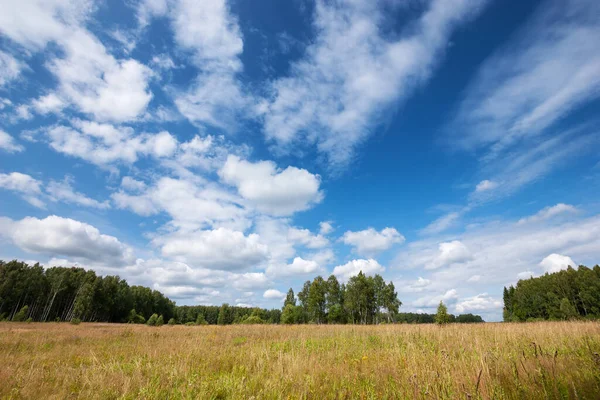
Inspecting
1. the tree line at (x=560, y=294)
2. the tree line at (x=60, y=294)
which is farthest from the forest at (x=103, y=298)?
the tree line at (x=560, y=294)

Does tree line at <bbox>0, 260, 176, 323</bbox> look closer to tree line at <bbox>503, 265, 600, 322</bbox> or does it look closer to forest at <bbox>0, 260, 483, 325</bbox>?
forest at <bbox>0, 260, 483, 325</bbox>

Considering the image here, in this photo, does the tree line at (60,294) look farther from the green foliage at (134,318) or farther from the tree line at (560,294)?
the tree line at (560,294)

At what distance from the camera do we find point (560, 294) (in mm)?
60344

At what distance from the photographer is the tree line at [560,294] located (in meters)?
52.5

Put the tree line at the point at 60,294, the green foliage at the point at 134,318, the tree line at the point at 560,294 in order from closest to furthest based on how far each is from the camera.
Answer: the tree line at the point at 560,294 → the tree line at the point at 60,294 → the green foliage at the point at 134,318

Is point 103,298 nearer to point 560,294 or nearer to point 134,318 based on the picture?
point 134,318

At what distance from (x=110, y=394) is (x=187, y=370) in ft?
5.23

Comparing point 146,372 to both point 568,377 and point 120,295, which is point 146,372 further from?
point 120,295

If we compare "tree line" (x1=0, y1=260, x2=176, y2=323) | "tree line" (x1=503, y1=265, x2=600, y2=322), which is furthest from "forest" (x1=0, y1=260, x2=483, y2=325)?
"tree line" (x1=503, y1=265, x2=600, y2=322)

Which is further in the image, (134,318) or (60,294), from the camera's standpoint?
(134,318)

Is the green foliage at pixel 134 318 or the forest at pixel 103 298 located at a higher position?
the forest at pixel 103 298

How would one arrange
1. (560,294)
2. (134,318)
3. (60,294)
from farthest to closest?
(134,318)
(60,294)
(560,294)

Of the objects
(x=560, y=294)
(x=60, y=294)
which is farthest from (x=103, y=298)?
(x=560, y=294)

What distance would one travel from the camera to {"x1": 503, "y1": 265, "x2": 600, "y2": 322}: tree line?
5250 centimetres
